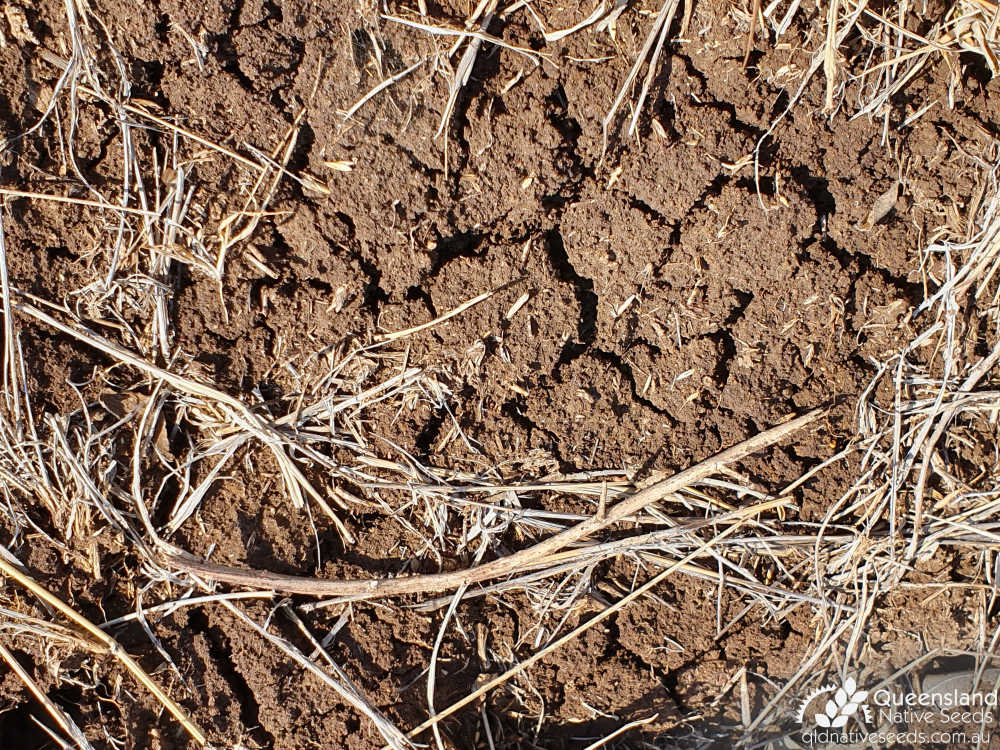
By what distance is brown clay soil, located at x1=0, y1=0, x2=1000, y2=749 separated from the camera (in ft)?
5.46

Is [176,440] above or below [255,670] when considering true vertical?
above

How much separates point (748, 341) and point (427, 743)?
1403mm

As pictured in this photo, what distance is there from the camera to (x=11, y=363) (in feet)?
5.68

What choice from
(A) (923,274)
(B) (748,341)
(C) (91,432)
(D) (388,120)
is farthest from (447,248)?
(A) (923,274)

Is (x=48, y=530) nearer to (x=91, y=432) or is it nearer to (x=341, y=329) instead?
(x=91, y=432)
